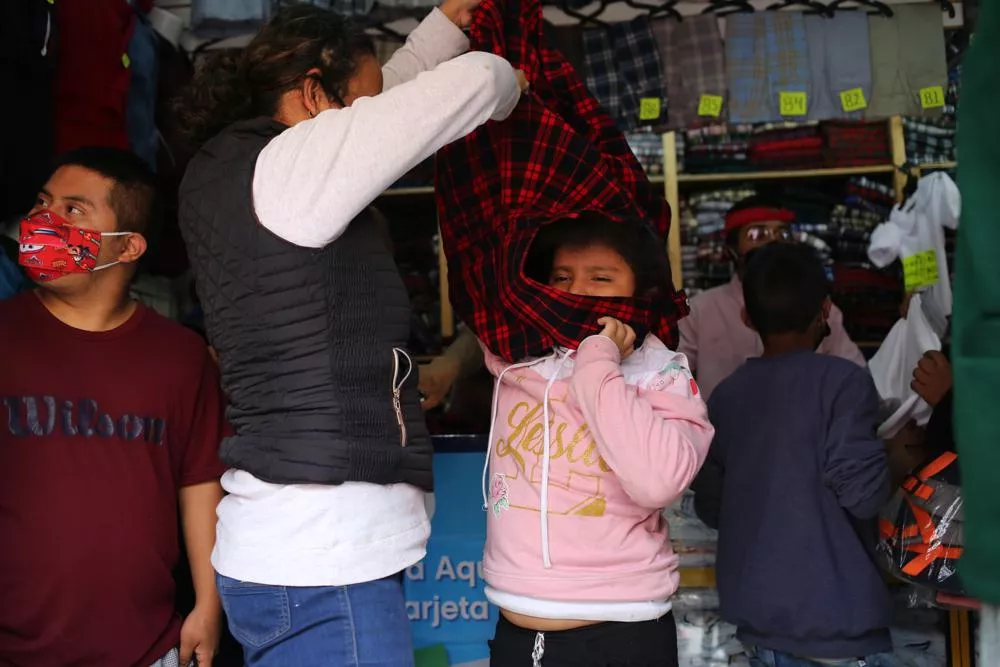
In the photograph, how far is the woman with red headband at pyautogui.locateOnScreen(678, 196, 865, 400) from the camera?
354 centimetres

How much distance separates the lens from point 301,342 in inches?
58.5

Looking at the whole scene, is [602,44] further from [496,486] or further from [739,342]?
[496,486]

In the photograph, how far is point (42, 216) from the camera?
1850 mm

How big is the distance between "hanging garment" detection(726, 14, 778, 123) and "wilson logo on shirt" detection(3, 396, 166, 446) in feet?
10.9

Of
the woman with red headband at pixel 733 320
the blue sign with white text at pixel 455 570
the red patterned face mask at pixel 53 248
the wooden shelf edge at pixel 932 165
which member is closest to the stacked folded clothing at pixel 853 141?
the wooden shelf edge at pixel 932 165

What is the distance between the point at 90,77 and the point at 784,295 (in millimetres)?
2170

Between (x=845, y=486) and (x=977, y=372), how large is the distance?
4.65ft

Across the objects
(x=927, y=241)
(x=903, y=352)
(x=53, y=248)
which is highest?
(x=53, y=248)

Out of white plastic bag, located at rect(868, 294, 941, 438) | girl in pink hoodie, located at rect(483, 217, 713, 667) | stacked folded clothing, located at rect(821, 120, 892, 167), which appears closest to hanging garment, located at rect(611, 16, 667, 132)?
stacked folded clothing, located at rect(821, 120, 892, 167)

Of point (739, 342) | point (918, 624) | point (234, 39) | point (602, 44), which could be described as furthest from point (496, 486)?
point (602, 44)

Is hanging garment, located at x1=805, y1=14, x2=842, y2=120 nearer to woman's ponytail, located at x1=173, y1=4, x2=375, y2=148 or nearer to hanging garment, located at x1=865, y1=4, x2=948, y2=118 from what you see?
hanging garment, located at x1=865, y1=4, x2=948, y2=118

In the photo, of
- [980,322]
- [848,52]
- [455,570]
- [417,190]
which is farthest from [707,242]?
[980,322]

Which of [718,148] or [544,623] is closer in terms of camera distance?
[544,623]

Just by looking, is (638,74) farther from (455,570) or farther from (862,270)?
(455,570)
